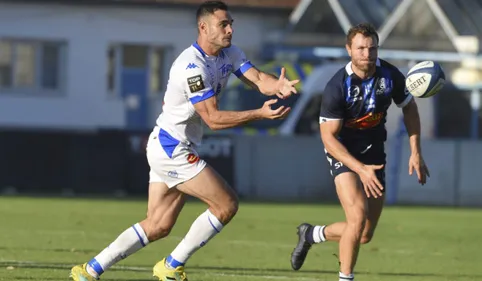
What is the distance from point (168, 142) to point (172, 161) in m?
0.16

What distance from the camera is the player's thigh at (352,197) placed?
987 cm

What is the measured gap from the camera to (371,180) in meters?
9.50

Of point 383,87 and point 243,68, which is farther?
point 383,87

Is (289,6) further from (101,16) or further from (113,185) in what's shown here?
(113,185)

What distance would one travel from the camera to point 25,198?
76.0ft

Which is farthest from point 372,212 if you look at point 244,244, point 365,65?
point 244,244

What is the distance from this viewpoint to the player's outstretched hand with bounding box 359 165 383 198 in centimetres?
948

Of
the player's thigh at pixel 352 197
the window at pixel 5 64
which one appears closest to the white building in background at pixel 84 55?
the window at pixel 5 64

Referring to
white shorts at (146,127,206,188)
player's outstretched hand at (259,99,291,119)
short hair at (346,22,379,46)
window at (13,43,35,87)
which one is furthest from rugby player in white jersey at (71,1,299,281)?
window at (13,43,35,87)

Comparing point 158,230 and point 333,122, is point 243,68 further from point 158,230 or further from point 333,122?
point 158,230

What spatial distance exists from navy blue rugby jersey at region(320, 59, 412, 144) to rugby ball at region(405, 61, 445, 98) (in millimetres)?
90

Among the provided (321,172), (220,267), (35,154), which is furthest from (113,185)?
A: (220,267)

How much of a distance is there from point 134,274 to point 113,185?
45.5ft

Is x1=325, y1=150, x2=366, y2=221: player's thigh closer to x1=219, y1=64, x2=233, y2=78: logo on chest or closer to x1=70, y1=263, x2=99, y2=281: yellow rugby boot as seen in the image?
x1=219, y1=64, x2=233, y2=78: logo on chest
